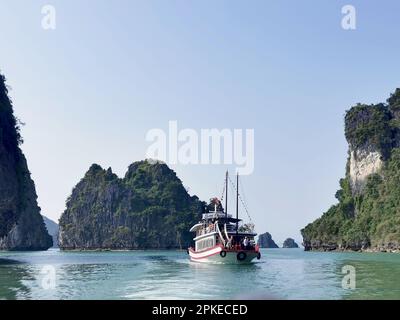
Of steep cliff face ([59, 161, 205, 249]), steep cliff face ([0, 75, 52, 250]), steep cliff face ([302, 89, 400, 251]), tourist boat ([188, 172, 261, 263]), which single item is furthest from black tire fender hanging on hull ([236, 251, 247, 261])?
steep cliff face ([59, 161, 205, 249])

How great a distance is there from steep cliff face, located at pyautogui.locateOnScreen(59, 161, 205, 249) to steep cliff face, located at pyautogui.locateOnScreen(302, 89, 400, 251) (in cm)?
5568

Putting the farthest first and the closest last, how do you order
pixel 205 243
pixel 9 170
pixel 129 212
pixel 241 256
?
1. pixel 129 212
2. pixel 9 170
3. pixel 205 243
4. pixel 241 256

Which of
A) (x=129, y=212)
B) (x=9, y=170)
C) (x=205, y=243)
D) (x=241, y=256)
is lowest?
(x=241, y=256)

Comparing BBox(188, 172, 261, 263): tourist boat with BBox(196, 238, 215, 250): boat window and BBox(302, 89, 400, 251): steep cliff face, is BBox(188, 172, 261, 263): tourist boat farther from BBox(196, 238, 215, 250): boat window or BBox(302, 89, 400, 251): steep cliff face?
BBox(302, 89, 400, 251): steep cliff face

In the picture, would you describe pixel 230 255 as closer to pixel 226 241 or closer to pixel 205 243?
pixel 226 241

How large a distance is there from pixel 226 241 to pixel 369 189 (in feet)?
285

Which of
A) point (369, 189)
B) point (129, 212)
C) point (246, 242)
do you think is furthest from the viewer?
point (129, 212)

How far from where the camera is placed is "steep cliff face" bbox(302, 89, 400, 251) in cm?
11212

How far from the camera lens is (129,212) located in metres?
182

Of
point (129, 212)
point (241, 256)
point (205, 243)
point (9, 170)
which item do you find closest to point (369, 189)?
Answer: point (205, 243)

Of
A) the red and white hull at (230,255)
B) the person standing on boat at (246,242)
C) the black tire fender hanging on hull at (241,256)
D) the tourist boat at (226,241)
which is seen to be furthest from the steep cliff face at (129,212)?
the black tire fender hanging on hull at (241,256)
